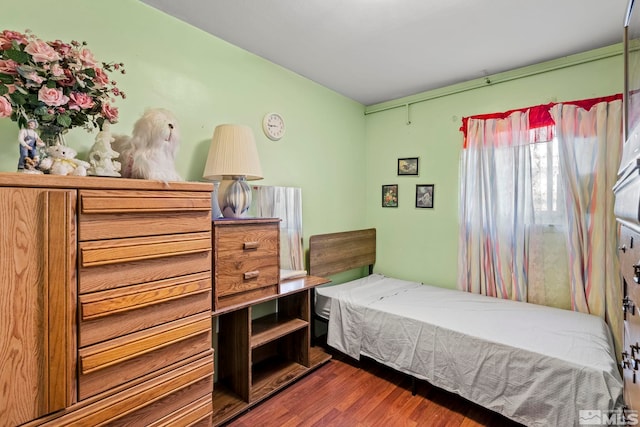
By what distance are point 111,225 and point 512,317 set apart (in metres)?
2.53

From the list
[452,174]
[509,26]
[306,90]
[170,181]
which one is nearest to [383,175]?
[452,174]

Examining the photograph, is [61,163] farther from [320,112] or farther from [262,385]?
[320,112]

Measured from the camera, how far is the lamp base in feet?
6.00

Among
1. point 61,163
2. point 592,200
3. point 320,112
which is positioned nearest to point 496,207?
point 592,200

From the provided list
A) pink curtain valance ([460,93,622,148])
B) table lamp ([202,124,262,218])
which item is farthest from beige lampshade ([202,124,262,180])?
pink curtain valance ([460,93,622,148])

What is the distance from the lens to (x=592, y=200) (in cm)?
217

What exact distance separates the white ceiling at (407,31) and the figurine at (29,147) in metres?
1.14

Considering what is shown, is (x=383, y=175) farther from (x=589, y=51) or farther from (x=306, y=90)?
(x=589, y=51)

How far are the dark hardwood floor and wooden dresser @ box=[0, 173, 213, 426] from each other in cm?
67

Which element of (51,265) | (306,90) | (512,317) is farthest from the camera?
(306,90)

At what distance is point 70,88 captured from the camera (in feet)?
3.67

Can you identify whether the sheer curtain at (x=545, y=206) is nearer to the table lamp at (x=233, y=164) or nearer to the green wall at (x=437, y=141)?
the green wall at (x=437, y=141)

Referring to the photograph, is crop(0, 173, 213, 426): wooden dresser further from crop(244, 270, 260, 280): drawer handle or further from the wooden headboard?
the wooden headboard

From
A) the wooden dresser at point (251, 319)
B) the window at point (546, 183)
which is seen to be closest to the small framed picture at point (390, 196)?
the window at point (546, 183)
